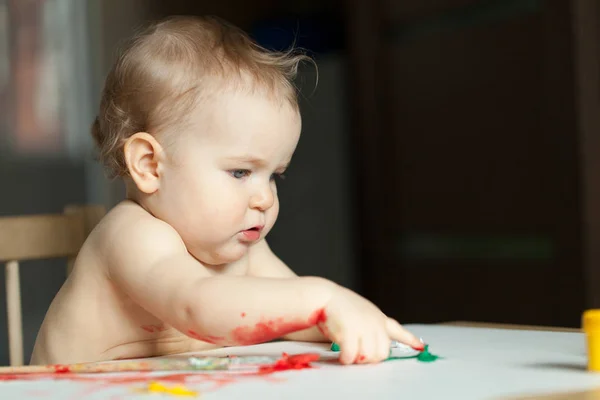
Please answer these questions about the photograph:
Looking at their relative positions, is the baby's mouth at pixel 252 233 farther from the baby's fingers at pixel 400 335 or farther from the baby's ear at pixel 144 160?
the baby's fingers at pixel 400 335

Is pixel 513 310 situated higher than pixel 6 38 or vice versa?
pixel 6 38

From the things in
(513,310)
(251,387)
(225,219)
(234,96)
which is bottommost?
(513,310)

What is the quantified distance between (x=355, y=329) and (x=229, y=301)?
0.11 m

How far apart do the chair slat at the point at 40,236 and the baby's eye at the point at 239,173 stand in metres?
0.36

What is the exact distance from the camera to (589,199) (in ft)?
6.69

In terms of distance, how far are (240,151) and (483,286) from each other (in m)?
1.71

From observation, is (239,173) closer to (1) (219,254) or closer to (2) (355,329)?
(1) (219,254)

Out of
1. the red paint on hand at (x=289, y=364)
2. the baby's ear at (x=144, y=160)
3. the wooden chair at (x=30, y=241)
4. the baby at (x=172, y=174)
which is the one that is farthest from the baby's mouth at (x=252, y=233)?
the wooden chair at (x=30, y=241)

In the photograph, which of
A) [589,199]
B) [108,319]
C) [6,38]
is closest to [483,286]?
[589,199]

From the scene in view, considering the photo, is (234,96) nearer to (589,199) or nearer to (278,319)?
(278,319)

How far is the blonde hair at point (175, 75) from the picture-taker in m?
0.85

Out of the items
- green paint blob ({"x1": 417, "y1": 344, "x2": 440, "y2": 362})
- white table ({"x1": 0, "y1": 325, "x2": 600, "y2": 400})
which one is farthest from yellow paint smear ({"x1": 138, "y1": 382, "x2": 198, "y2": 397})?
green paint blob ({"x1": 417, "y1": 344, "x2": 440, "y2": 362})

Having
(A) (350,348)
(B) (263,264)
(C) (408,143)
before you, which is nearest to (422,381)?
(A) (350,348)

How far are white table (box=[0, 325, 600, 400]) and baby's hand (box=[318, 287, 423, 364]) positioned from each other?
0.01 meters
